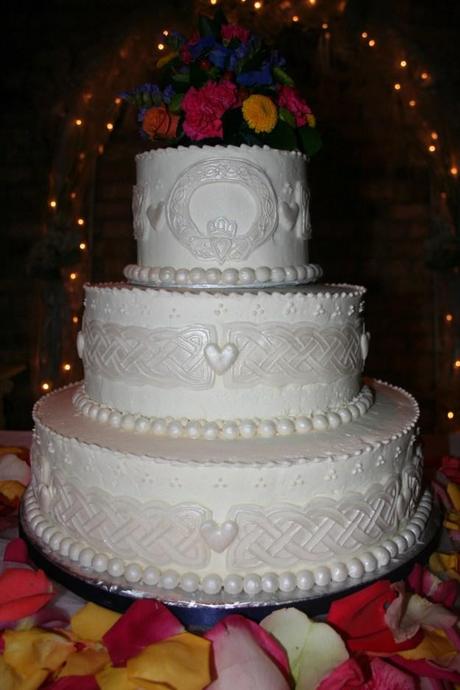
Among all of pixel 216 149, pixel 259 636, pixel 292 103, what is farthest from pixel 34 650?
pixel 292 103

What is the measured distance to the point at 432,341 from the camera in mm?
4852

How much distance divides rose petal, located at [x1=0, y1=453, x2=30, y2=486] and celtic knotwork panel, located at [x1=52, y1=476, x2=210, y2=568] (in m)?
0.74

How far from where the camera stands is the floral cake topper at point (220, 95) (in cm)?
162

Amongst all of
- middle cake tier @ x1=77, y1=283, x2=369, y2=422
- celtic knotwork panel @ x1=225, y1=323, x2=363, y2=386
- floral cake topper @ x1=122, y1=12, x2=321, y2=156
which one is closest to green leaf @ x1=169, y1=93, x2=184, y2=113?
floral cake topper @ x1=122, y1=12, x2=321, y2=156

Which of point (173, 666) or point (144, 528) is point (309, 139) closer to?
point (144, 528)

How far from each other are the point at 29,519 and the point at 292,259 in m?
0.96

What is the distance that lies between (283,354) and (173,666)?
27.3 inches

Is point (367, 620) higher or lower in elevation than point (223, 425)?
lower

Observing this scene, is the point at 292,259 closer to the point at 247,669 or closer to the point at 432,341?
the point at 247,669

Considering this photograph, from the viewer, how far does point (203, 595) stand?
1.38 m

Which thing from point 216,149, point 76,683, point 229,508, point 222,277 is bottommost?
point 76,683

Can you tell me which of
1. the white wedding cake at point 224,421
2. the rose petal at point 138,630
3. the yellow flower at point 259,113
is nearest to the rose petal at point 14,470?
the white wedding cake at point 224,421

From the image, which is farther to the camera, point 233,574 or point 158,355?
point 158,355

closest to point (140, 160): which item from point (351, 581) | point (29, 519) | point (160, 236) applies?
point (160, 236)
